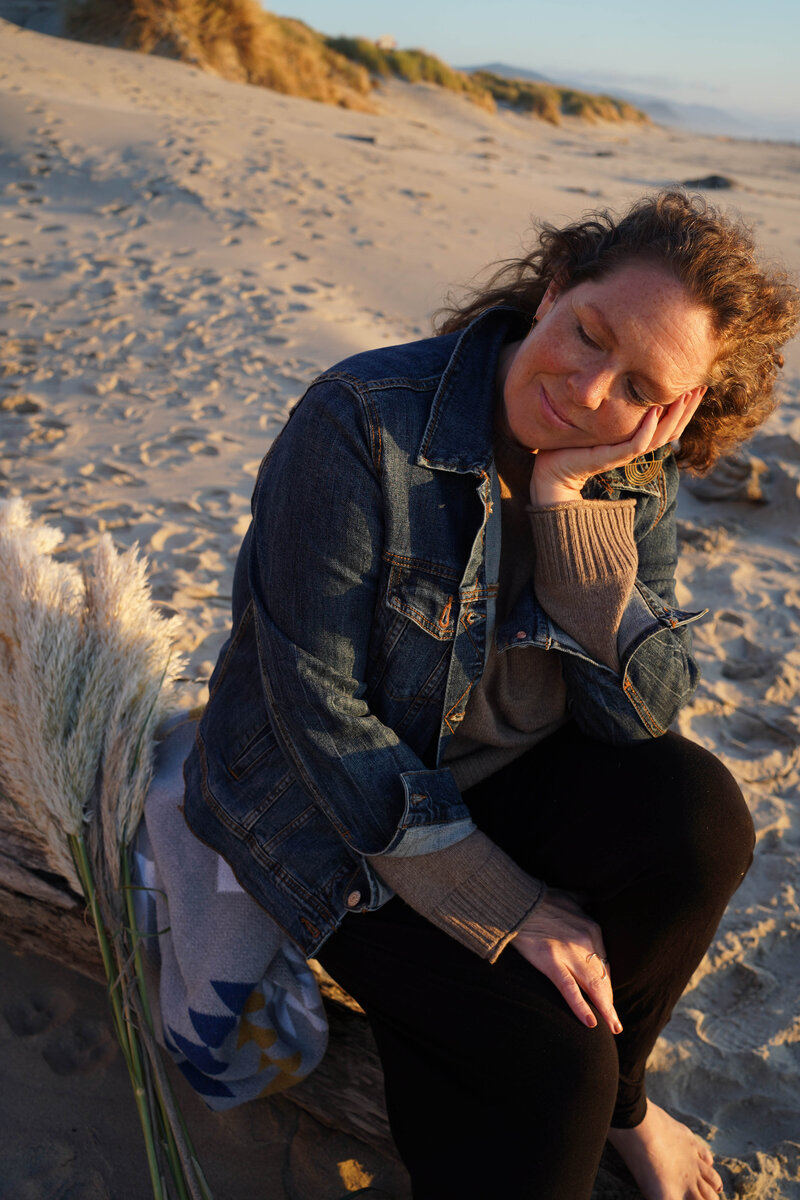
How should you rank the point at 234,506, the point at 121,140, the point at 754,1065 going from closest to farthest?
the point at 754,1065
the point at 234,506
the point at 121,140

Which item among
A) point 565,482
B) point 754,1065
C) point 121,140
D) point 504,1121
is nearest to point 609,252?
point 565,482

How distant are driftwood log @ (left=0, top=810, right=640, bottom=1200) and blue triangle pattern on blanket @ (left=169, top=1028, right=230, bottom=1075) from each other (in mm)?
244

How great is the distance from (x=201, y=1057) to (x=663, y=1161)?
0.91 m

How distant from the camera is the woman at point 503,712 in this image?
145 centimetres

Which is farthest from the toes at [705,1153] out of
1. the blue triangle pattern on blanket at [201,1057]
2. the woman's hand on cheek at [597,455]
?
the woman's hand on cheek at [597,455]

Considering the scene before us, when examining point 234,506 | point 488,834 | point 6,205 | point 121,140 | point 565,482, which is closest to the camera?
point 565,482

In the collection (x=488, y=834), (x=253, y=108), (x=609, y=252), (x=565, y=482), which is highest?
(x=253, y=108)

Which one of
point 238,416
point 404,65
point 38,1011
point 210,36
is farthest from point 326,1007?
point 404,65

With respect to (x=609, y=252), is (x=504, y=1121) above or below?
below

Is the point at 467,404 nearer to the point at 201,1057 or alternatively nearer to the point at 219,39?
the point at 201,1057

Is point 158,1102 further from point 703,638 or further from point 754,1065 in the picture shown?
point 703,638

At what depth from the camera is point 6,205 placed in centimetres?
701

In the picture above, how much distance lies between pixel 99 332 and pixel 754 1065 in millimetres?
4877

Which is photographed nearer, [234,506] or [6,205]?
[234,506]
